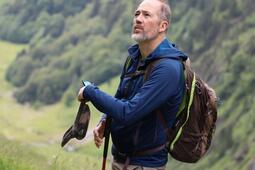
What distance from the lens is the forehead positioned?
23.2ft

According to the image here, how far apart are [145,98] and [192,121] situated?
2.66 ft

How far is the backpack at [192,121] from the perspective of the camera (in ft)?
23.5

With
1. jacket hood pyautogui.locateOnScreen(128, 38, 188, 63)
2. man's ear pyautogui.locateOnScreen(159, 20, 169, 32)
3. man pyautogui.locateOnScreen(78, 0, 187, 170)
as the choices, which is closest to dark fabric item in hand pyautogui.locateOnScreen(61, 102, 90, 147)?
man pyautogui.locateOnScreen(78, 0, 187, 170)

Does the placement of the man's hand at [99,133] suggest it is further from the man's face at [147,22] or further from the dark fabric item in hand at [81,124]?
the man's face at [147,22]

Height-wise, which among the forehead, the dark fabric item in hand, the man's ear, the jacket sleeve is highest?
the forehead

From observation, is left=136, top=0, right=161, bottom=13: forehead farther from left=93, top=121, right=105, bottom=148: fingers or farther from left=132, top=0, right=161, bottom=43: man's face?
left=93, top=121, right=105, bottom=148: fingers

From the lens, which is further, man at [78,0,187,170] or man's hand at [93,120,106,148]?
man's hand at [93,120,106,148]

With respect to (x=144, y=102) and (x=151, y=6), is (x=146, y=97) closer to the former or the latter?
(x=144, y=102)

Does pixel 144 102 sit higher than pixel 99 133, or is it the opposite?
pixel 144 102

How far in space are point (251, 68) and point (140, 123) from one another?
558 ft

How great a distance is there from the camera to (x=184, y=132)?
7.24 meters

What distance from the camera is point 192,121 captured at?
7227 millimetres

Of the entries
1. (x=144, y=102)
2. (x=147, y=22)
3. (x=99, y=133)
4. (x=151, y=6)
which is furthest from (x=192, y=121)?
(x=151, y=6)

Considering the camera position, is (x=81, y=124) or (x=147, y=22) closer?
(x=147, y=22)
